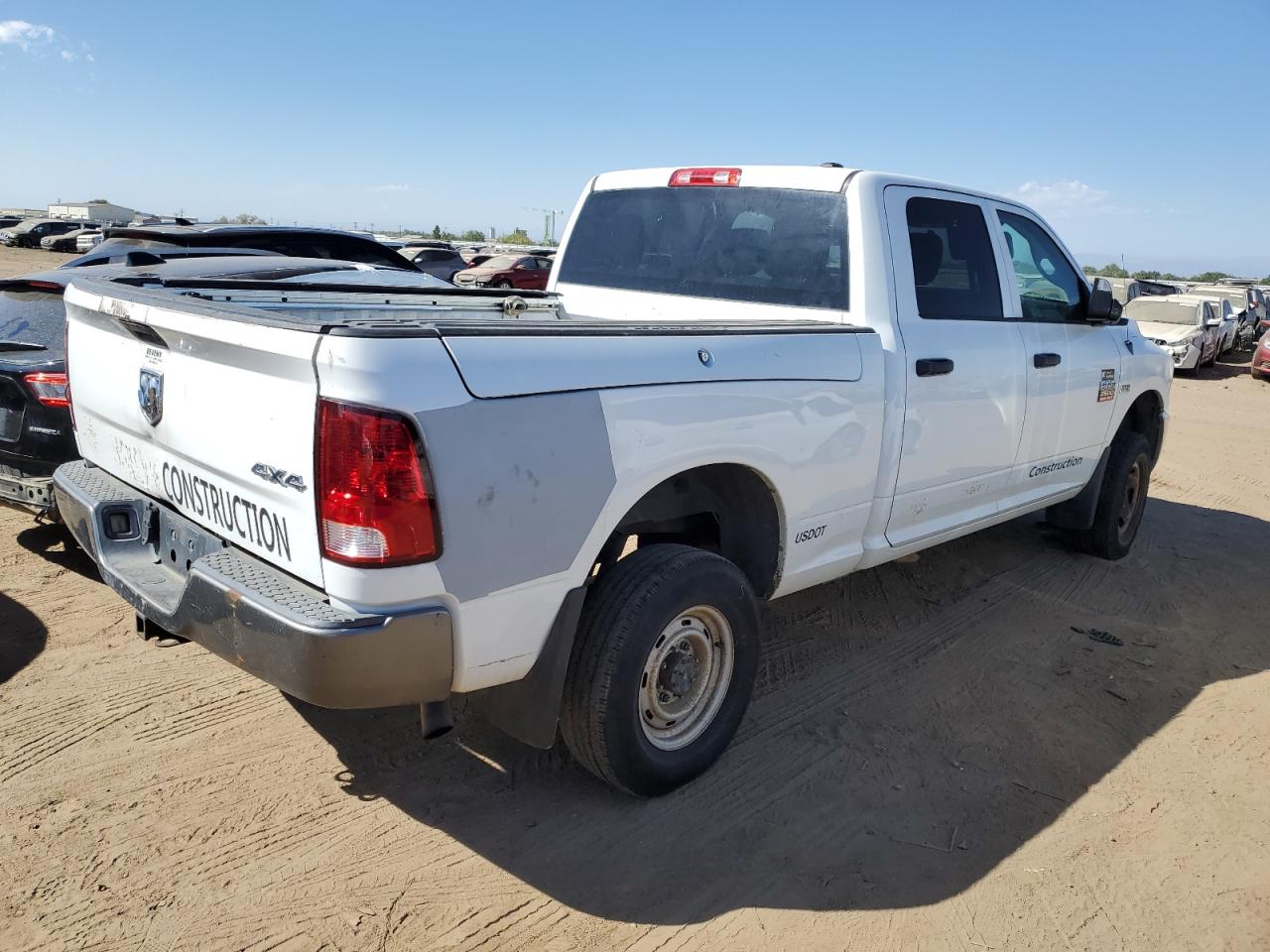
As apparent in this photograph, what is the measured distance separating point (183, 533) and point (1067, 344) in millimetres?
4286

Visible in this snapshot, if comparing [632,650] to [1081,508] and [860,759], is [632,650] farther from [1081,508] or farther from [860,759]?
[1081,508]

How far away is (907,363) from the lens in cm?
380

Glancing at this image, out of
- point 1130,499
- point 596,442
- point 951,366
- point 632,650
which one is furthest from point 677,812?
point 1130,499

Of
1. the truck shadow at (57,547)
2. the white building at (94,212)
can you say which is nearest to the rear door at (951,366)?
the truck shadow at (57,547)

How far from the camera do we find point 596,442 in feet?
8.73

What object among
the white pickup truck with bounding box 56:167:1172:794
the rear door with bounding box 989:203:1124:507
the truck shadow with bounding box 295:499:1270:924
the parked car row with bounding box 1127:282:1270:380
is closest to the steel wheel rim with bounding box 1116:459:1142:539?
the truck shadow with bounding box 295:499:1270:924

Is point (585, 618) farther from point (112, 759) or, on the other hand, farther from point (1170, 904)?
point (1170, 904)

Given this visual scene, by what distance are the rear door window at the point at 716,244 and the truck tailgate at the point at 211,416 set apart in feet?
7.46

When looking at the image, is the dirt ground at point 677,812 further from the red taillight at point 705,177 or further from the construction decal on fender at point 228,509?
the red taillight at point 705,177

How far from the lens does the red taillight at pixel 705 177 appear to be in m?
4.37

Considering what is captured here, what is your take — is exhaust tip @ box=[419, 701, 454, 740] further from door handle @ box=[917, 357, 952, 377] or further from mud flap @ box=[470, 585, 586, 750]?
door handle @ box=[917, 357, 952, 377]

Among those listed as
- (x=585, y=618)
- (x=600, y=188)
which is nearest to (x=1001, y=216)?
(x=600, y=188)

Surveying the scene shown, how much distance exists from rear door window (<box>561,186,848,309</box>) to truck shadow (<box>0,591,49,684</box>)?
116 inches

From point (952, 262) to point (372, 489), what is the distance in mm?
3078
